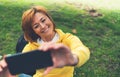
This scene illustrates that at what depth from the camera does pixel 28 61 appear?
5.58 feet

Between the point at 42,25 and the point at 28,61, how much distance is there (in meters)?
1.92

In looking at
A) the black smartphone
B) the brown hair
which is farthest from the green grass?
the black smartphone

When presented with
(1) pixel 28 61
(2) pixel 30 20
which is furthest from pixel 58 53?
(2) pixel 30 20

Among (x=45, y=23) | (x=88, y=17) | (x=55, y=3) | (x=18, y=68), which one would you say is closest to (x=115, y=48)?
(x=88, y=17)

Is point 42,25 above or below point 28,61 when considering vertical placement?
below

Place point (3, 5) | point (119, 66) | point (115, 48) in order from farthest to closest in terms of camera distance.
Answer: point (3, 5) < point (115, 48) < point (119, 66)

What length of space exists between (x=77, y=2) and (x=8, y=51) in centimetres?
395

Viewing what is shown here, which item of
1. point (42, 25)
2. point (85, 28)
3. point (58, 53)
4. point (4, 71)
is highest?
point (58, 53)

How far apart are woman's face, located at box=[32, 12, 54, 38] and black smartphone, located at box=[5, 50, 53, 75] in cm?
182

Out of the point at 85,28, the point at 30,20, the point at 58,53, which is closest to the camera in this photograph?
the point at 58,53

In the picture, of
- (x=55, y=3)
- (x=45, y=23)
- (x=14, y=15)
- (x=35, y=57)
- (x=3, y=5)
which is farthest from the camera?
(x=55, y=3)

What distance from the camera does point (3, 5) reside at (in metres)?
9.77

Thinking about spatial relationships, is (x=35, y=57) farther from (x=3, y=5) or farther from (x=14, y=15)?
(x=3, y=5)

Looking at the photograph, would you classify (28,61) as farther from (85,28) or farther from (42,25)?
(85,28)
